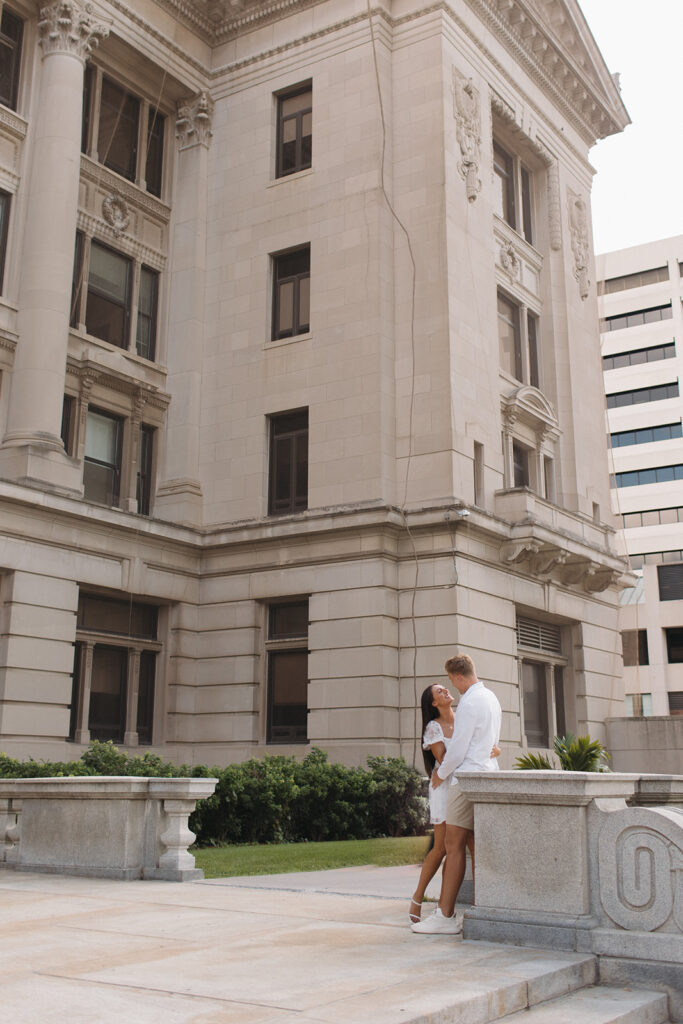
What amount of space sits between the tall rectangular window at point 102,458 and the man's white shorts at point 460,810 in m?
18.4

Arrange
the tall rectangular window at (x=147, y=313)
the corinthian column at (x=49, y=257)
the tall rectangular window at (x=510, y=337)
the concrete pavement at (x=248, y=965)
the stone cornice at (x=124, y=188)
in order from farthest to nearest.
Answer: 1. the tall rectangular window at (x=510, y=337)
2. the tall rectangular window at (x=147, y=313)
3. the stone cornice at (x=124, y=188)
4. the corinthian column at (x=49, y=257)
5. the concrete pavement at (x=248, y=965)

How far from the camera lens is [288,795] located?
1831 cm

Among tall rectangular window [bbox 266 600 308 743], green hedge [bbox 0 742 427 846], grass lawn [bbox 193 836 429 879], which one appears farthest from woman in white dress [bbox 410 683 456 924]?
tall rectangular window [bbox 266 600 308 743]

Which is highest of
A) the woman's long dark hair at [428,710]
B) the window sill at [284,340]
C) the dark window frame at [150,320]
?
the dark window frame at [150,320]

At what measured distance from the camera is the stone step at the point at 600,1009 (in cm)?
633

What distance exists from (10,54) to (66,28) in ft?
5.74

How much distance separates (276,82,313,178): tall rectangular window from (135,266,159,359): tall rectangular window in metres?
4.71

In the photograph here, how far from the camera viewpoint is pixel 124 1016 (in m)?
5.52

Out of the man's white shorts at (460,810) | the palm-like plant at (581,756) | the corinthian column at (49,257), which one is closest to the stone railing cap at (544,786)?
the man's white shorts at (460,810)

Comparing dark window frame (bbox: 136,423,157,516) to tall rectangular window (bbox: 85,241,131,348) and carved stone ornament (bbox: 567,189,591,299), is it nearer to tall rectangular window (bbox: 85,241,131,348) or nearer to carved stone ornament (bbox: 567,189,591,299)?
tall rectangular window (bbox: 85,241,131,348)

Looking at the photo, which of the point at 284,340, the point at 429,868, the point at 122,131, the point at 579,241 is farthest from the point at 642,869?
the point at 579,241

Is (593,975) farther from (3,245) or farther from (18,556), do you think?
(3,245)

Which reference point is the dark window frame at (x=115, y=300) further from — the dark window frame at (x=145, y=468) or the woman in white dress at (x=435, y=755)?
the woman in white dress at (x=435, y=755)

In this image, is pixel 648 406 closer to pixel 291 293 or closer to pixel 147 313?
pixel 291 293
